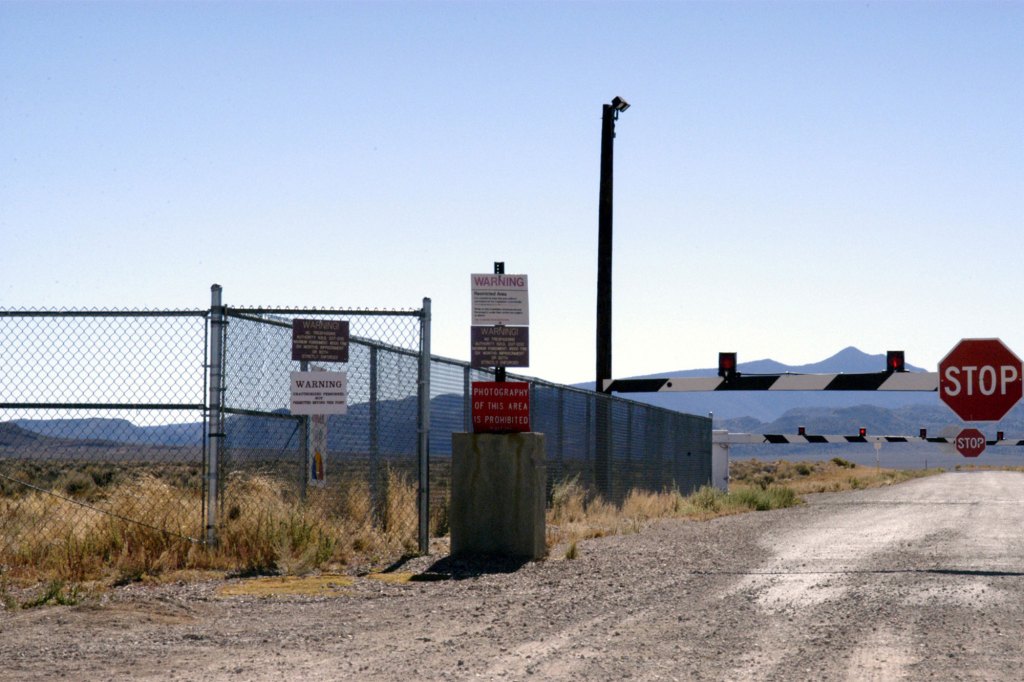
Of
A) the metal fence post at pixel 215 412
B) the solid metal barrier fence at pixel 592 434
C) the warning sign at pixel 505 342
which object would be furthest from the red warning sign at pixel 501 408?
the metal fence post at pixel 215 412

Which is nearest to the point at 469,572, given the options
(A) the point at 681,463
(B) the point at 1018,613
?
(B) the point at 1018,613

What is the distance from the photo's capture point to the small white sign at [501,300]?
14.3 m

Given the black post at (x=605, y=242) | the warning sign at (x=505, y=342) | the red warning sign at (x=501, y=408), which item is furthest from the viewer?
the black post at (x=605, y=242)

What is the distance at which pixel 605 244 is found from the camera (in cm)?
2630

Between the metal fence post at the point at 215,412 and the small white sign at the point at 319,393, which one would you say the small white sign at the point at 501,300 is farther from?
the metal fence post at the point at 215,412

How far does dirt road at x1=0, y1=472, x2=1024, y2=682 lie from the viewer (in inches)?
305

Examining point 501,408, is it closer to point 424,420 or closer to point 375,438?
point 424,420

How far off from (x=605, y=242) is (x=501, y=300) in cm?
1213

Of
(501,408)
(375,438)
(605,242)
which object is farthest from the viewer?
(605,242)

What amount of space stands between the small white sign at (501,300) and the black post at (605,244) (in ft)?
39.0

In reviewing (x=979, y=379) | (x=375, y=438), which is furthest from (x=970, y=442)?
(x=375, y=438)

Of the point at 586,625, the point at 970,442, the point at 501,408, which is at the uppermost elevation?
the point at 501,408

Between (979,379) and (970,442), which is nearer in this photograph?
(979,379)

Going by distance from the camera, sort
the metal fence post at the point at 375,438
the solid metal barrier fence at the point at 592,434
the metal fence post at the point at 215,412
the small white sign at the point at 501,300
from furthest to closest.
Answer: the solid metal barrier fence at the point at 592,434 → the metal fence post at the point at 375,438 → the small white sign at the point at 501,300 → the metal fence post at the point at 215,412
